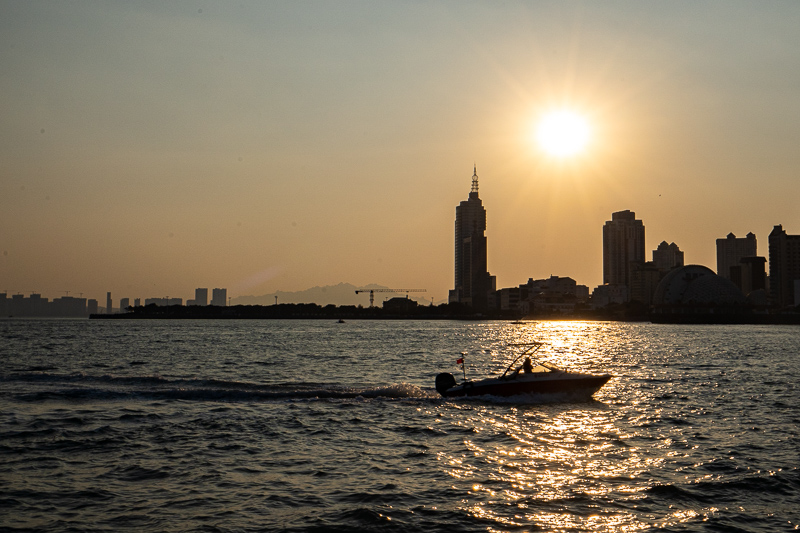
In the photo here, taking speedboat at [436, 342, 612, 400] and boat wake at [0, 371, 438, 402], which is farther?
boat wake at [0, 371, 438, 402]

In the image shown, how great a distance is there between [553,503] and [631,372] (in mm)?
40844

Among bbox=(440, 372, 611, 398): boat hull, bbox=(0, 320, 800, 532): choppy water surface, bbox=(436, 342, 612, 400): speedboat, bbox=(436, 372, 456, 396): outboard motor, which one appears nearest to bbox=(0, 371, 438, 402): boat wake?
bbox=(0, 320, 800, 532): choppy water surface

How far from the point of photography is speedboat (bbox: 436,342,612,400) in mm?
35438

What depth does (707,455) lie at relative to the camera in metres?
23.0

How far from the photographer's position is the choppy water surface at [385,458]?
54.2 feet

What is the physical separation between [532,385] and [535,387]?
0.21 m

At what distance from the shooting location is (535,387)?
35.5 meters

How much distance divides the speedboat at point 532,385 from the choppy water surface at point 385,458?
0.62 meters

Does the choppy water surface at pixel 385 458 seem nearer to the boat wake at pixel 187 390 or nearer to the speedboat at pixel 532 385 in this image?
the boat wake at pixel 187 390

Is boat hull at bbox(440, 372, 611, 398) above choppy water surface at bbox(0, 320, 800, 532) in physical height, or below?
above

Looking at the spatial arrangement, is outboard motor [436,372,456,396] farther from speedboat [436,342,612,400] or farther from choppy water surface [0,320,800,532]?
choppy water surface [0,320,800,532]

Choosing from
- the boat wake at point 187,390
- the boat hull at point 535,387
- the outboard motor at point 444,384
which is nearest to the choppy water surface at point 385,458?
the boat wake at point 187,390

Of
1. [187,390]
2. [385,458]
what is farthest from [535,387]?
[187,390]

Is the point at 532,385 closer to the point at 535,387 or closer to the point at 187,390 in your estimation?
the point at 535,387
